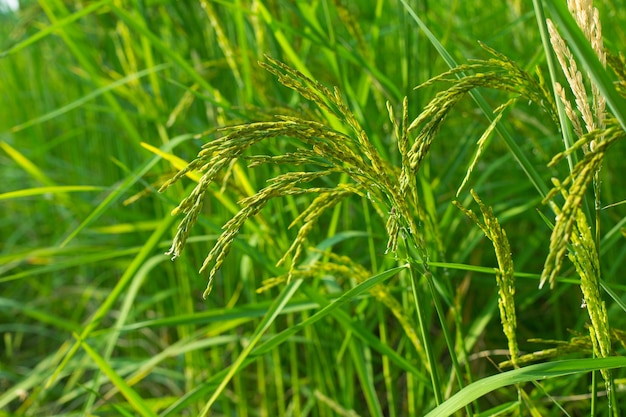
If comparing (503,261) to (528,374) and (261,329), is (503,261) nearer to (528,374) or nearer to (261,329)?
(528,374)

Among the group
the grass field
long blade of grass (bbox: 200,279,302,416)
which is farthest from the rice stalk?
long blade of grass (bbox: 200,279,302,416)

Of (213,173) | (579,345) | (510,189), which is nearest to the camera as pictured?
(213,173)

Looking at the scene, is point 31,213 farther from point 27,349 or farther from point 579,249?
point 579,249

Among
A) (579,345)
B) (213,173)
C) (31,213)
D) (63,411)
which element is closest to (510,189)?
(579,345)

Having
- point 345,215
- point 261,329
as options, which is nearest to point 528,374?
point 261,329

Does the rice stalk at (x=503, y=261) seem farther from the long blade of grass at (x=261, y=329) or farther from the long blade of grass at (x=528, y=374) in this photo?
the long blade of grass at (x=261, y=329)

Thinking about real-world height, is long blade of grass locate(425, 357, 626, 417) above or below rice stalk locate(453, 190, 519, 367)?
below

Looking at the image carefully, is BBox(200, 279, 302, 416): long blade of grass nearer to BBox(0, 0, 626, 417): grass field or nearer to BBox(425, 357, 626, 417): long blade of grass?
BBox(0, 0, 626, 417): grass field
